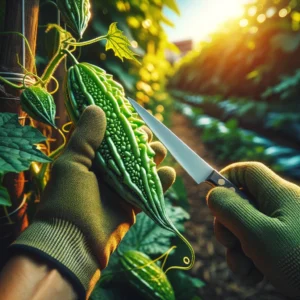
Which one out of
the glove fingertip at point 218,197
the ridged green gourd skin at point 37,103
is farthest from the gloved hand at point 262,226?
the ridged green gourd skin at point 37,103

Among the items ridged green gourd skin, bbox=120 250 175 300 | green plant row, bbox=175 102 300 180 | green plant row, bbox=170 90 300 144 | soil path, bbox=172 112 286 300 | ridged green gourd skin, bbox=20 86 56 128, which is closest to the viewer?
ridged green gourd skin, bbox=20 86 56 128

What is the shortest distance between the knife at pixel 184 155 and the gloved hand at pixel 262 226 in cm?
6

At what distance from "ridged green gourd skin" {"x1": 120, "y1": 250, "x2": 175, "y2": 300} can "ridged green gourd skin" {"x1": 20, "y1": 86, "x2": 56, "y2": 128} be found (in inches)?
26.5

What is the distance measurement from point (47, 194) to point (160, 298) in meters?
0.65

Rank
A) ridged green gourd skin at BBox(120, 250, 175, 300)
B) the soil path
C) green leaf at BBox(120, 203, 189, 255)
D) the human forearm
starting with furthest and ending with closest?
the soil path < green leaf at BBox(120, 203, 189, 255) < ridged green gourd skin at BBox(120, 250, 175, 300) < the human forearm

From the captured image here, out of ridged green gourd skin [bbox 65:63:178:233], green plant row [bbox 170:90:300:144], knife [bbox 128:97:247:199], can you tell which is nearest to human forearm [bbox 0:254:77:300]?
ridged green gourd skin [bbox 65:63:178:233]

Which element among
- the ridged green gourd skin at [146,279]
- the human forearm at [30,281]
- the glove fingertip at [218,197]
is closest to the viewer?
the human forearm at [30,281]

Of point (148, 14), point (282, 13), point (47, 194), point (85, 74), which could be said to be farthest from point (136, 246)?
point (282, 13)

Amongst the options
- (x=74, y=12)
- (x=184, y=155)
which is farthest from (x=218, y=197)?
(x=74, y=12)

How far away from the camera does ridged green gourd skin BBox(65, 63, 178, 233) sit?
826 millimetres

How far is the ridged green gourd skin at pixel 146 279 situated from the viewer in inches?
46.8

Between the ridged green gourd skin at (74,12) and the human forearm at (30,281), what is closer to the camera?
the human forearm at (30,281)

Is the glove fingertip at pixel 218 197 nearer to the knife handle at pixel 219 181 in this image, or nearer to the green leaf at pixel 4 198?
the knife handle at pixel 219 181

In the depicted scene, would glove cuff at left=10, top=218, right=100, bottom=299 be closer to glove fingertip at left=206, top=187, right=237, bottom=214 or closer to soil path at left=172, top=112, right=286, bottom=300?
glove fingertip at left=206, top=187, right=237, bottom=214
